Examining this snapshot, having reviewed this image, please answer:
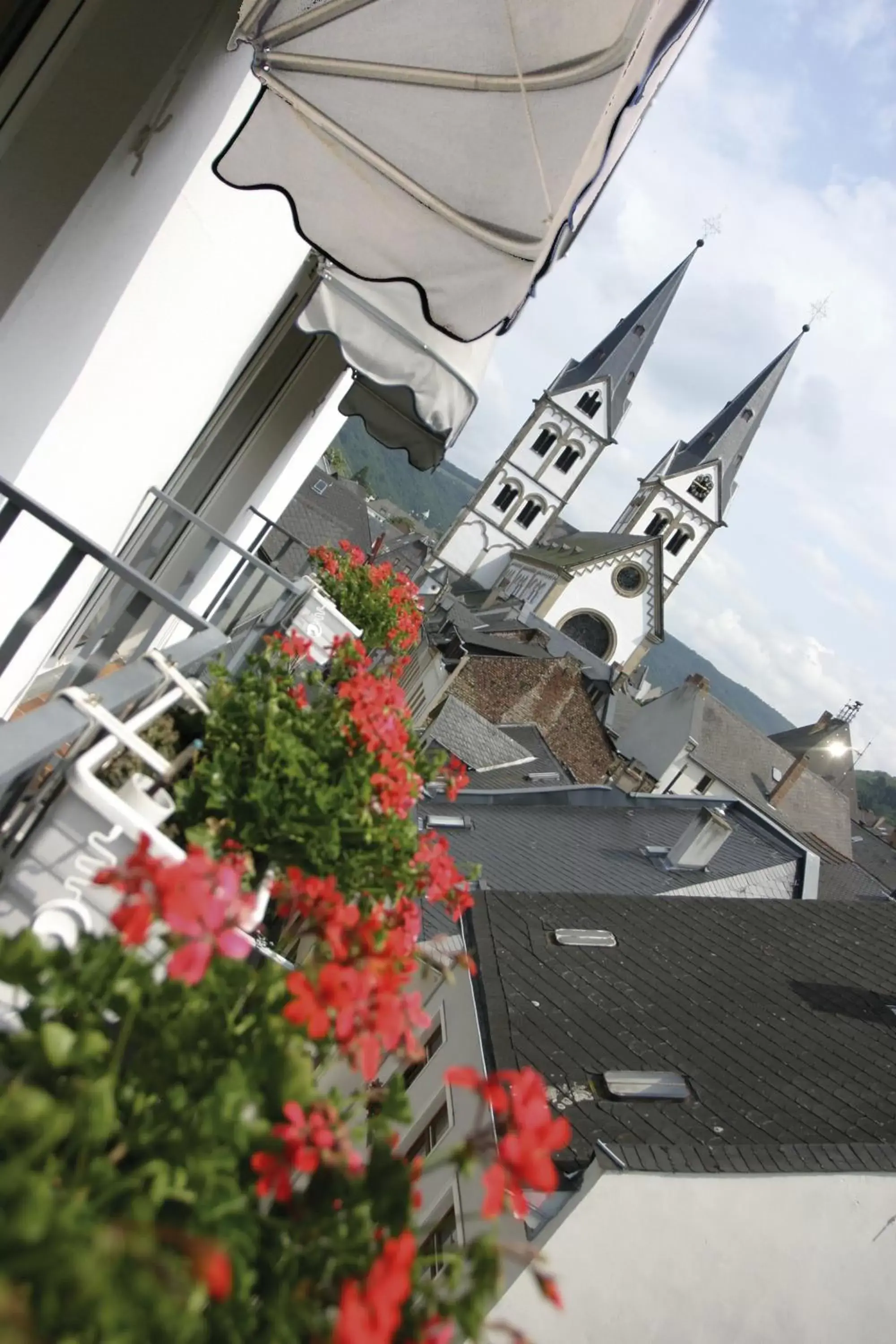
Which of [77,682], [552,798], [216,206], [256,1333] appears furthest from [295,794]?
[552,798]

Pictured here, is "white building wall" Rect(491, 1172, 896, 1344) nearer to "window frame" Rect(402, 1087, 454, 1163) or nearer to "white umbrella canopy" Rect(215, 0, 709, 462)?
"window frame" Rect(402, 1087, 454, 1163)

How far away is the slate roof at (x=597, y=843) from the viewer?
12.1 metres

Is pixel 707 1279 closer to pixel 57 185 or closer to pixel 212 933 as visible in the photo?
pixel 212 933

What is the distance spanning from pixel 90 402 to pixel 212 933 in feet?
10.3

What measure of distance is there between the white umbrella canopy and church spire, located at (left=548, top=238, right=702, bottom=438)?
5894cm

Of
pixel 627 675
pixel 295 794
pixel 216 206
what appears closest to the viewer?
pixel 295 794

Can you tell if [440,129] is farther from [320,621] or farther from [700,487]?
[700,487]

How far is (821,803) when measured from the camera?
4247 cm

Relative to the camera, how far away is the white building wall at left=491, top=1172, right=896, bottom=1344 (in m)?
5.71

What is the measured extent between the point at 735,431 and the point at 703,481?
4.29 metres

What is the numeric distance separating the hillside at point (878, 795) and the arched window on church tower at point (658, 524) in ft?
297

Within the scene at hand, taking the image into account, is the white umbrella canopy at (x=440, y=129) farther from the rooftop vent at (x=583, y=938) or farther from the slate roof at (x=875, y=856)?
the slate roof at (x=875, y=856)

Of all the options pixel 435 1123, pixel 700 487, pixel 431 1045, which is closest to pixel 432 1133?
pixel 435 1123

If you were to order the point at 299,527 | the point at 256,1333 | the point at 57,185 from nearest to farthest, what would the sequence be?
the point at 256,1333
the point at 57,185
the point at 299,527
